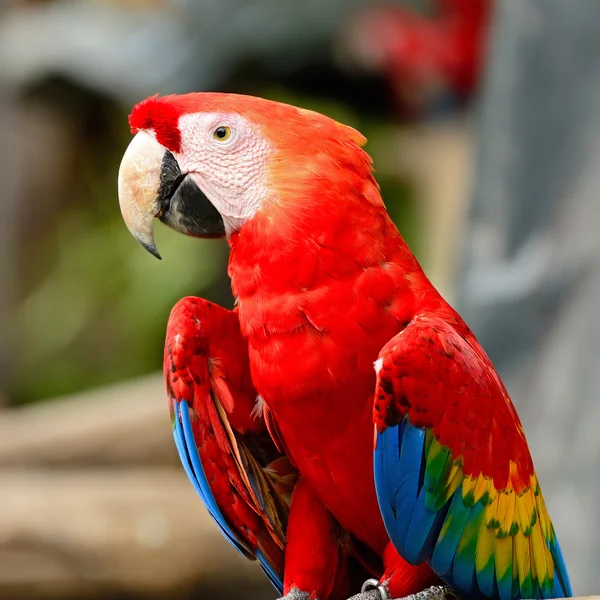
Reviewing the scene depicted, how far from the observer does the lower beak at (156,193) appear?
1276 mm

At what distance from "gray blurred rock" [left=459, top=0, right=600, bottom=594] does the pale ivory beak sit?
1.43 metres

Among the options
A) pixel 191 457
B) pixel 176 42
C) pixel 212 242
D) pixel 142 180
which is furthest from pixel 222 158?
pixel 212 242

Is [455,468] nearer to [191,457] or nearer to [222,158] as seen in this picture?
[191,457]

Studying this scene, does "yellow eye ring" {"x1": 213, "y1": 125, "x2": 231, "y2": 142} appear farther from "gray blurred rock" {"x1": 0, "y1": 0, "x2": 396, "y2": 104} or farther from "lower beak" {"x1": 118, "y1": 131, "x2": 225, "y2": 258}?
"gray blurred rock" {"x1": 0, "y1": 0, "x2": 396, "y2": 104}

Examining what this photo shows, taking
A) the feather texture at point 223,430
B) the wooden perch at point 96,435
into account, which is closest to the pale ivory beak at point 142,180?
the feather texture at point 223,430

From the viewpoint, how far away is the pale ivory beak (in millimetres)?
1275

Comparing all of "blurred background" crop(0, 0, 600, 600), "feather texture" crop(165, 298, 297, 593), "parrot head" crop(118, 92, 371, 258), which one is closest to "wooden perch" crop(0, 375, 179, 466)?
"blurred background" crop(0, 0, 600, 600)

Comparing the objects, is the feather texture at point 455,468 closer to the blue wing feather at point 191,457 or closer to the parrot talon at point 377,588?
the parrot talon at point 377,588

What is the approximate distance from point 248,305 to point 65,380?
3.61 m

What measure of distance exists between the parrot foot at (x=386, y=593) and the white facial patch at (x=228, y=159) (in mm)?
543

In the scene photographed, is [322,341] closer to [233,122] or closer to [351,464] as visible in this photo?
[351,464]

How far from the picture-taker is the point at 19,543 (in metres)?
2.64

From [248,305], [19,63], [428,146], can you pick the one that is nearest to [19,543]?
[248,305]

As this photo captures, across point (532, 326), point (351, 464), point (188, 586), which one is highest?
point (532, 326)
